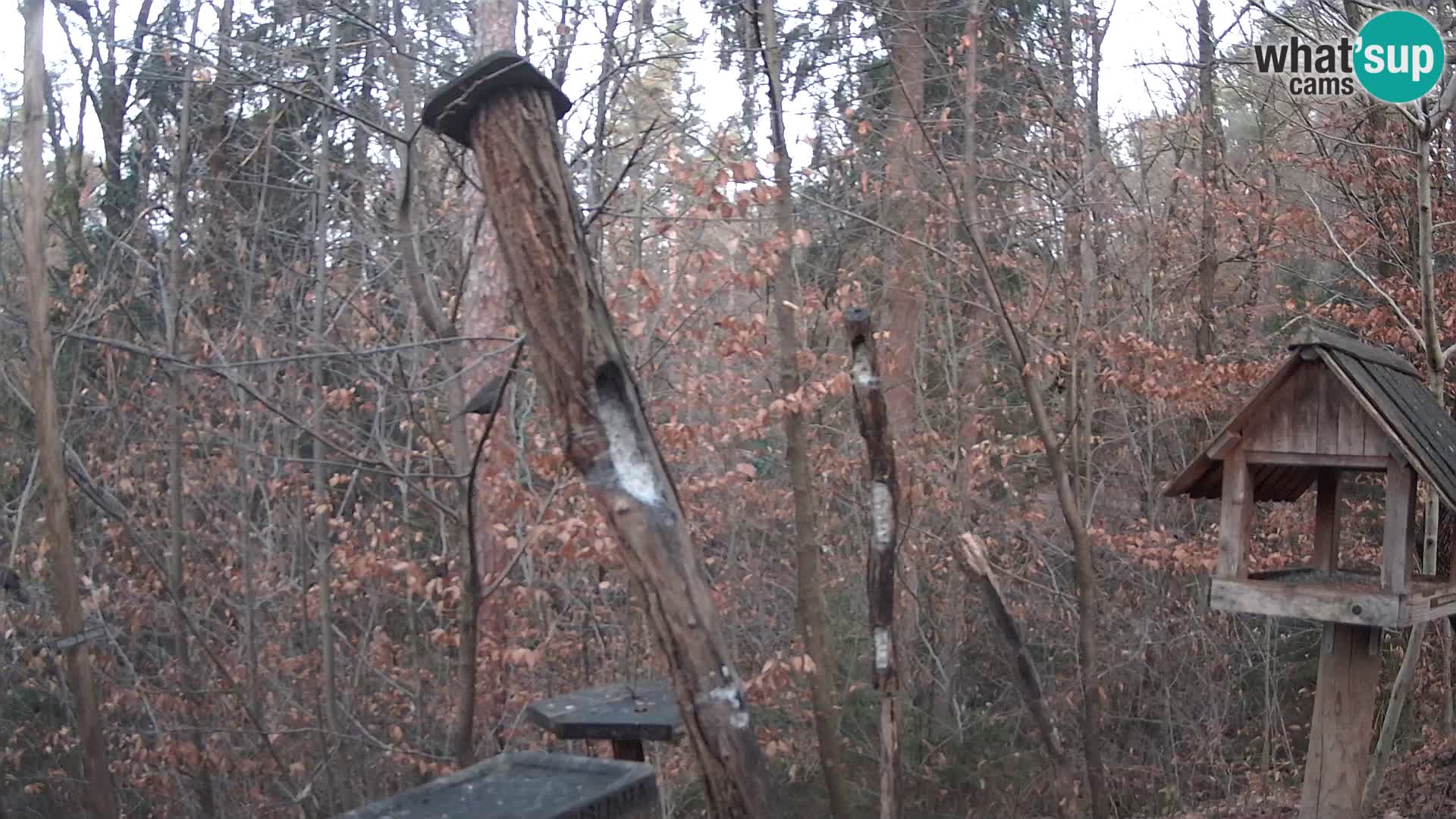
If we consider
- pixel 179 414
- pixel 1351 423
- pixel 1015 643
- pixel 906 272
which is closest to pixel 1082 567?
pixel 1015 643

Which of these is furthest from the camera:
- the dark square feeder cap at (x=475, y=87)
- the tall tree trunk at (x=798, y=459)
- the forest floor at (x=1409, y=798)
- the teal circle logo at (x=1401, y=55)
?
the tall tree trunk at (x=798, y=459)

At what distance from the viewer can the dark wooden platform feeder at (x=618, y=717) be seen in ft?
15.1

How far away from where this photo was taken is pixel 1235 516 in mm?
4867

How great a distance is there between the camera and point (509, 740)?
8297mm

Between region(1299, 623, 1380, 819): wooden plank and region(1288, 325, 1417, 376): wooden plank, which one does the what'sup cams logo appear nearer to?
region(1288, 325, 1417, 376): wooden plank

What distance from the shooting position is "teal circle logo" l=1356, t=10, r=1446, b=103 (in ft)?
21.1

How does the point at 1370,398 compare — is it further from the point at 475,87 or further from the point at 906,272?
A: the point at 906,272

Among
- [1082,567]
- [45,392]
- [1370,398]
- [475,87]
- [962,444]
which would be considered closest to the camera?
[475,87]

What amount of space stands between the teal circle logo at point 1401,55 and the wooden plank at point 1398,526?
2710mm

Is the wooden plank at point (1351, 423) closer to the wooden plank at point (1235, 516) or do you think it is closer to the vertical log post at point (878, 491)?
the wooden plank at point (1235, 516)

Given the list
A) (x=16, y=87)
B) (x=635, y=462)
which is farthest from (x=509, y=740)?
(x=16, y=87)

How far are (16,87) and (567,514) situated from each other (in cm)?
662

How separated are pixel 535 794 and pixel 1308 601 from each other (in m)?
2.96

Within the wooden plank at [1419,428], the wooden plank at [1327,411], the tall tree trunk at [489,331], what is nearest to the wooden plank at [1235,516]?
the wooden plank at [1327,411]
